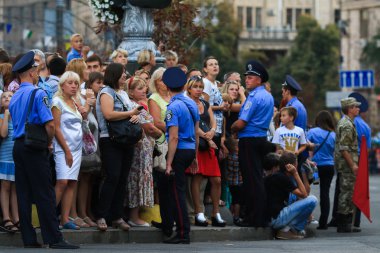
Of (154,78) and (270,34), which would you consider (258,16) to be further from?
(154,78)

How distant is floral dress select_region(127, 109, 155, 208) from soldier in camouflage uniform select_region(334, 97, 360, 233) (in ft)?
12.8

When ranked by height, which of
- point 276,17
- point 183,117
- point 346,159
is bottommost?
point 346,159

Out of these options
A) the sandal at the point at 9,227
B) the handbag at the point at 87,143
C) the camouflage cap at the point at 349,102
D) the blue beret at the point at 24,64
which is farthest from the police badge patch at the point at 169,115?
the camouflage cap at the point at 349,102

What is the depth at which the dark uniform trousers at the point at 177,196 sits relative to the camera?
62.5 feet

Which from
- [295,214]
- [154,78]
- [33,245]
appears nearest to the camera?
[33,245]

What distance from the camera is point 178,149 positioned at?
1917cm

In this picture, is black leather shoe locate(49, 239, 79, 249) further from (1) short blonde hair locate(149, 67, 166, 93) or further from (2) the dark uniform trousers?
(1) short blonde hair locate(149, 67, 166, 93)

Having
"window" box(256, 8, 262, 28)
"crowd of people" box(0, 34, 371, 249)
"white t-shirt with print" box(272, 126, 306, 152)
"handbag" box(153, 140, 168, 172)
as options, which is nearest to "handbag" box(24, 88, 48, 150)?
"crowd of people" box(0, 34, 371, 249)

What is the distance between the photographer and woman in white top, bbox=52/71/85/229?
18.5 metres

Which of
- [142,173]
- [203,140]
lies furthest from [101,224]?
[203,140]

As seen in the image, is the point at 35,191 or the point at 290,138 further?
the point at 290,138

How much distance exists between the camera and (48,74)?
20.1 m

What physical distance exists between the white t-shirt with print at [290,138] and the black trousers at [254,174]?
1.51 meters

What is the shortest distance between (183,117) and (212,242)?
1689 millimetres
